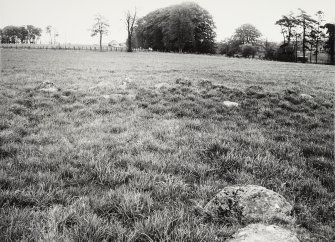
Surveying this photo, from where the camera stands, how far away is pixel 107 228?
2740 millimetres

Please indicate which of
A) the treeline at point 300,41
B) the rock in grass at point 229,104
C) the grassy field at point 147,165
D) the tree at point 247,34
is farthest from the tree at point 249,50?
the rock in grass at point 229,104

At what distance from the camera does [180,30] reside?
253ft

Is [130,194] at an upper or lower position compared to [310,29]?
lower

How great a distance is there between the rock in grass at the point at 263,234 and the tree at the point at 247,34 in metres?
102

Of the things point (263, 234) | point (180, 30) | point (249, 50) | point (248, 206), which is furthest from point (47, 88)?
point (249, 50)

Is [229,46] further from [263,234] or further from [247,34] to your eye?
[263,234]

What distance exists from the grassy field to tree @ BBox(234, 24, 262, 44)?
3777 inches

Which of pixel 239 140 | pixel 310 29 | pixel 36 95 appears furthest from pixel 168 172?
pixel 310 29

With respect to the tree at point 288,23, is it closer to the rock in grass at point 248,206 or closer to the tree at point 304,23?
the tree at point 304,23

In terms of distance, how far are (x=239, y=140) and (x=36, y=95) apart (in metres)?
7.54

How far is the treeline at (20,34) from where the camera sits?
147 metres

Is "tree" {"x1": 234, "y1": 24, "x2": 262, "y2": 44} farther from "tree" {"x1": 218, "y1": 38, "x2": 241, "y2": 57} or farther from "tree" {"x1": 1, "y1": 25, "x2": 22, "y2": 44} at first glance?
"tree" {"x1": 1, "y1": 25, "x2": 22, "y2": 44}

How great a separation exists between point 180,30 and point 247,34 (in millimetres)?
33093

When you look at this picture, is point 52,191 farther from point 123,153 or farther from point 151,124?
point 151,124
